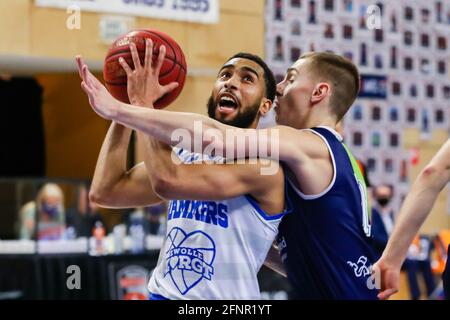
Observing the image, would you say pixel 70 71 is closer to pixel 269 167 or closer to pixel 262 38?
pixel 262 38

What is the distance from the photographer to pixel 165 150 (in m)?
3.40

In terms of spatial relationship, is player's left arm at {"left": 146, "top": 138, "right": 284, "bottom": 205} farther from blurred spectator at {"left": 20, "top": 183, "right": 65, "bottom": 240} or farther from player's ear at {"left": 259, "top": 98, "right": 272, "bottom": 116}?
blurred spectator at {"left": 20, "top": 183, "right": 65, "bottom": 240}

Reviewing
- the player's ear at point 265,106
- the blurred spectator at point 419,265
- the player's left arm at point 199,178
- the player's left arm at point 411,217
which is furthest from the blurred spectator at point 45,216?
the player's left arm at point 411,217

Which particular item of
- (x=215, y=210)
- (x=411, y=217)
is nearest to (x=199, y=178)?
(x=215, y=210)

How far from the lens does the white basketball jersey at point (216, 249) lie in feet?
11.3

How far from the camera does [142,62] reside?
11.5 feet

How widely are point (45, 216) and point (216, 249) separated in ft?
14.0

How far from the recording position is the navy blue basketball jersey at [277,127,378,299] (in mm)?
3590

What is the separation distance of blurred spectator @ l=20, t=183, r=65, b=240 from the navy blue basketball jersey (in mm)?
4029

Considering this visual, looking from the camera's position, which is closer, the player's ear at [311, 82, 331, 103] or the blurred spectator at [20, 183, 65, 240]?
the player's ear at [311, 82, 331, 103]

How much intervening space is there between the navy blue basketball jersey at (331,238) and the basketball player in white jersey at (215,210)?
0.39 ft

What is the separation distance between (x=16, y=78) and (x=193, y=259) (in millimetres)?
7338

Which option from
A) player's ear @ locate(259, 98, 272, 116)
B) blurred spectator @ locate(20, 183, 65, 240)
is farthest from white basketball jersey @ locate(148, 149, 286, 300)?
blurred spectator @ locate(20, 183, 65, 240)

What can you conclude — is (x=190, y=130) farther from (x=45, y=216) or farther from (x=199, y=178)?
(x=45, y=216)
